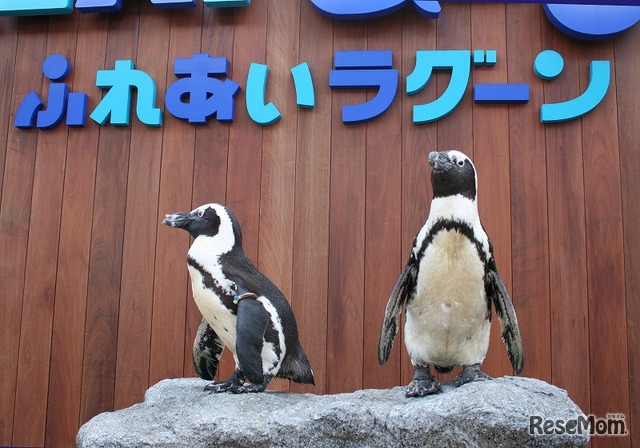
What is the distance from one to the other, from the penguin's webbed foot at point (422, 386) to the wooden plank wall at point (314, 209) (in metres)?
1.10

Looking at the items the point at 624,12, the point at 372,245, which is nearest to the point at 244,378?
the point at 372,245

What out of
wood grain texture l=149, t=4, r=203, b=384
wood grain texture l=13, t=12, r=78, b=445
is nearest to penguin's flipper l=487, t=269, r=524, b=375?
wood grain texture l=149, t=4, r=203, b=384

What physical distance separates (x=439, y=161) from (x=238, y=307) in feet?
2.46

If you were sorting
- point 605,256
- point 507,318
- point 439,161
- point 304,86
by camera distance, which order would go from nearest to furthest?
point 439,161 < point 507,318 < point 605,256 < point 304,86

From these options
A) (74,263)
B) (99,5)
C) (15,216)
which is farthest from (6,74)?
(74,263)

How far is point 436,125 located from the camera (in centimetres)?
326

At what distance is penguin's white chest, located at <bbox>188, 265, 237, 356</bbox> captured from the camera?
208 cm

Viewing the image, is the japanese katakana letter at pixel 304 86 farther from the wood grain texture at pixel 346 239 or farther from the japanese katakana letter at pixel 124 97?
the japanese katakana letter at pixel 124 97

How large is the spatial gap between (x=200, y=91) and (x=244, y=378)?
1.76 metres

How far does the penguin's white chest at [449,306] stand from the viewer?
6.45ft

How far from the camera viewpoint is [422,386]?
1.95m

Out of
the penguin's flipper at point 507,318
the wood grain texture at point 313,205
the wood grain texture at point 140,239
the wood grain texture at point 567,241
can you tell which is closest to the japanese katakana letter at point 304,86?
the wood grain texture at point 313,205

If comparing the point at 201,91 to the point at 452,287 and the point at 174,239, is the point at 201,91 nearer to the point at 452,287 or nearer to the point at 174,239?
the point at 174,239

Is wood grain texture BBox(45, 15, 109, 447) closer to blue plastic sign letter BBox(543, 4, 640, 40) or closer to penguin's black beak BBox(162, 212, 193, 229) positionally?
penguin's black beak BBox(162, 212, 193, 229)
